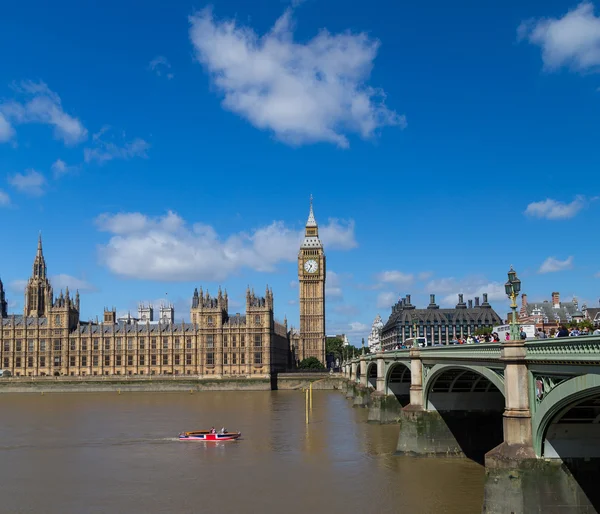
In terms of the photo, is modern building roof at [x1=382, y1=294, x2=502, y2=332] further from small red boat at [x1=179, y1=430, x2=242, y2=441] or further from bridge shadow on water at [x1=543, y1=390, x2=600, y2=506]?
bridge shadow on water at [x1=543, y1=390, x2=600, y2=506]

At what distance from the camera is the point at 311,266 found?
17875cm

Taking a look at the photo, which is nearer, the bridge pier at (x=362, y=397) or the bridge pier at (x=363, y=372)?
the bridge pier at (x=362, y=397)

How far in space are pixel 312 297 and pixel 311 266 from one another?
8375 millimetres

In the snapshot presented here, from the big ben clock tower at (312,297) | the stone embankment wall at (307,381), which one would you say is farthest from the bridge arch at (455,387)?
the big ben clock tower at (312,297)

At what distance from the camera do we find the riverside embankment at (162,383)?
128 meters

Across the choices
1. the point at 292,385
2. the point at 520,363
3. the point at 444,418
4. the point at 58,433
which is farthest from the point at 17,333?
the point at 520,363

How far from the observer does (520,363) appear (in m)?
27.2

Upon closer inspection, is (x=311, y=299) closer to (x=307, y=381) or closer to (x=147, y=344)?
(x=307, y=381)

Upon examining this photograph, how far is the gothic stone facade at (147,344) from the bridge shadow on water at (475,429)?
91.7 m

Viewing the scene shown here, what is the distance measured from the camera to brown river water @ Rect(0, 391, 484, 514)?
110ft

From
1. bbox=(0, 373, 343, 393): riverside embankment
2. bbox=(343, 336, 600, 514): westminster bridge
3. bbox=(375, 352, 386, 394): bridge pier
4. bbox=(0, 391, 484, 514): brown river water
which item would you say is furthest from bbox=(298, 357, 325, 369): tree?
bbox=(343, 336, 600, 514): westminster bridge

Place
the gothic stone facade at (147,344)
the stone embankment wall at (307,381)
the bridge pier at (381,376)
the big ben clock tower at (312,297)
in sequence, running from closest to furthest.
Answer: the bridge pier at (381,376) < the stone embankment wall at (307,381) < the gothic stone facade at (147,344) < the big ben clock tower at (312,297)

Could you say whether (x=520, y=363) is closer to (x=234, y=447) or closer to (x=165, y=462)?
(x=165, y=462)

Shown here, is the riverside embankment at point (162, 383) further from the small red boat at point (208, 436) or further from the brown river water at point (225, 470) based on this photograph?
the small red boat at point (208, 436)
